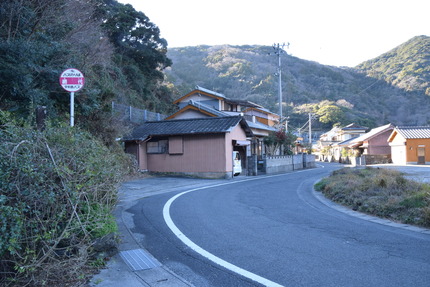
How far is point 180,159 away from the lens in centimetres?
2173

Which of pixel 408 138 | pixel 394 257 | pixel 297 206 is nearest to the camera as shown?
pixel 394 257

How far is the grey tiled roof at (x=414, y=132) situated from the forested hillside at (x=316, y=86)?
29131 mm

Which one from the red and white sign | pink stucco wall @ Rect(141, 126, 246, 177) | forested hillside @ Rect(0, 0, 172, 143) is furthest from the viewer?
pink stucco wall @ Rect(141, 126, 246, 177)

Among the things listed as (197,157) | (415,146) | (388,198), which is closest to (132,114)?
(197,157)

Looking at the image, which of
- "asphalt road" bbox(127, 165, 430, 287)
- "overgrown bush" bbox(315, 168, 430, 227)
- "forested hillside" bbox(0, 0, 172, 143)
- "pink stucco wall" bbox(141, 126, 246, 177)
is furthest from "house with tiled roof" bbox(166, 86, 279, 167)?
"asphalt road" bbox(127, 165, 430, 287)

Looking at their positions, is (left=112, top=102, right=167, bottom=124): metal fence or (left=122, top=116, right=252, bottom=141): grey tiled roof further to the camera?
(left=112, top=102, right=167, bottom=124): metal fence

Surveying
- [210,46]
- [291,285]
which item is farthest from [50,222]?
[210,46]

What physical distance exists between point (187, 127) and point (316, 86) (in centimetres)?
7799

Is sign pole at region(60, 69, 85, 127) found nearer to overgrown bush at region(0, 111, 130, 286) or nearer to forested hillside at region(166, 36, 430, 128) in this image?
overgrown bush at region(0, 111, 130, 286)

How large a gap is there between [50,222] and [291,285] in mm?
3075

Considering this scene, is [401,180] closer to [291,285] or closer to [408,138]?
[291,285]

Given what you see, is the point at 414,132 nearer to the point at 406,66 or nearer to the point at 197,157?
the point at 197,157

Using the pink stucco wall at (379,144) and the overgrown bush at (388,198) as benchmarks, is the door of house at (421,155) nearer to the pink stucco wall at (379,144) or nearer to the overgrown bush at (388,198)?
the pink stucco wall at (379,144)

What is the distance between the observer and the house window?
22453 millimetres
